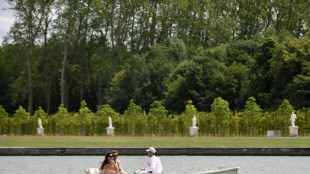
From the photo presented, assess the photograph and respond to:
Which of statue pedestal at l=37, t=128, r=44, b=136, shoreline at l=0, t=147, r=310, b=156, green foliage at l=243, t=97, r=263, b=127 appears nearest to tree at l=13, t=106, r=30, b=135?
statue pedestal at l=37, t=128, r=44, b=136

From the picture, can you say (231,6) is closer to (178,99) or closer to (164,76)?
(164,76)

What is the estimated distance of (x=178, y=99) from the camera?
211 feet

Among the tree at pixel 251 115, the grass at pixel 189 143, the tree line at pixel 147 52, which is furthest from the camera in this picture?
the tree line at pixel 147 52

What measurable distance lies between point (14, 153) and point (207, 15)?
150 feet

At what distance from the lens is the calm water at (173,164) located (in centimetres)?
2630

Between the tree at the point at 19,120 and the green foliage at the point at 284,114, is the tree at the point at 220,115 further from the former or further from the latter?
the tree at the point at 19,120

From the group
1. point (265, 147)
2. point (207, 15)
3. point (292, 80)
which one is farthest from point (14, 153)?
point (207, 15)

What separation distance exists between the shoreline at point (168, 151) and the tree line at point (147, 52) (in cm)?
2383

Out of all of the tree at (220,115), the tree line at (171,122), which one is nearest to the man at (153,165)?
the tree line at (171,122)

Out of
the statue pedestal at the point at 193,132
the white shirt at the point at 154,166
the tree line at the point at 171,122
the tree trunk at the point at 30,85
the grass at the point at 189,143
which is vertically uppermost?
the tree trunk at the point at 30,85

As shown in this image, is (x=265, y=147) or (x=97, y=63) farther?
(x=97, y=63)

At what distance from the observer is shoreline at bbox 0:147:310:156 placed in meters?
33.2

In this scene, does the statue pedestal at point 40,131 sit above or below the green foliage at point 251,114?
below

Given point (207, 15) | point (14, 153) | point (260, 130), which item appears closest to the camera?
point (14, 153)
